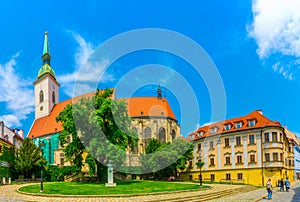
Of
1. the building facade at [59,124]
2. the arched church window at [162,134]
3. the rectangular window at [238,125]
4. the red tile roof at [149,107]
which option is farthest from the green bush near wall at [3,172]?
the arched church window at [162,134]

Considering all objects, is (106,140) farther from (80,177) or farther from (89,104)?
(80,177)

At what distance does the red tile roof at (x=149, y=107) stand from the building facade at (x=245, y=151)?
16006 mm

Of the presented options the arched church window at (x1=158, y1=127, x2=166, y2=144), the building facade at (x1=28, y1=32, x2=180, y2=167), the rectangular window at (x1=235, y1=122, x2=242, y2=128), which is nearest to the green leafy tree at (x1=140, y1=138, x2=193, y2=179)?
the rectangular window at (x1=235, y1=122, x2=242, y2=128)

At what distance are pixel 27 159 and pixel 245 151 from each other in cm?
3098

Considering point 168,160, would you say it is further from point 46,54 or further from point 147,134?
point 46,54

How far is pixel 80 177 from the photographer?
47906mm

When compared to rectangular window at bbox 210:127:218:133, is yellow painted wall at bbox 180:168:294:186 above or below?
below

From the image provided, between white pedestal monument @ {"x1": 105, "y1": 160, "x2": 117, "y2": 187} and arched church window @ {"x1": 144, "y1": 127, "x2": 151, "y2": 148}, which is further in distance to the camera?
arched church window @ {"x1": 144, "y1": 127, "x2": 151, "y2": 148}

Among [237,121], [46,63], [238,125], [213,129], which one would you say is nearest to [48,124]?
[46,63]

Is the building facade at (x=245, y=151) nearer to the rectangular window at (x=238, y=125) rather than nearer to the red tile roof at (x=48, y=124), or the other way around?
the rectangular window at (x=238, y=125)

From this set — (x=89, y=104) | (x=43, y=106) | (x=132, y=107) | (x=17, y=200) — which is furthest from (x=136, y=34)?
(x=43, y=106)

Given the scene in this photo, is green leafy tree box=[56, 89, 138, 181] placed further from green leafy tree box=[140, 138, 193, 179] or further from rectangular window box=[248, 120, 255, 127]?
rectangular window box=[248, 120, 255, 127]

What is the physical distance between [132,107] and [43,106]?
22.6 m

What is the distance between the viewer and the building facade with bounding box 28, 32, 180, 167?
234 feet
